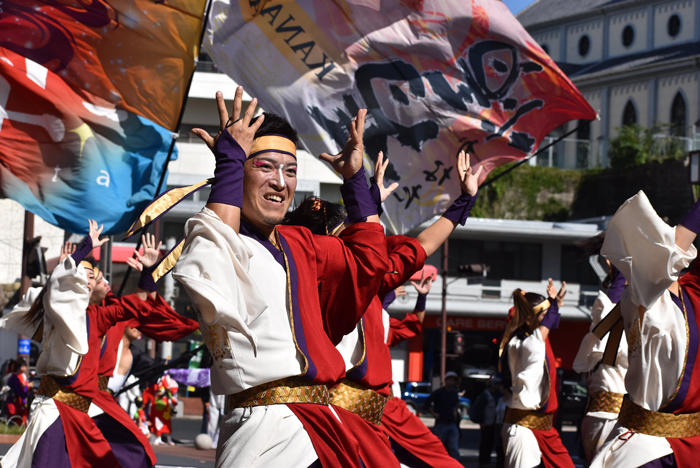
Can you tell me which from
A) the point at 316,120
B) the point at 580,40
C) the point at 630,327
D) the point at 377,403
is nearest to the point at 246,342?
the point at 377,403

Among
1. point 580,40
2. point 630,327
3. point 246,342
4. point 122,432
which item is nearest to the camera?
point 246,342

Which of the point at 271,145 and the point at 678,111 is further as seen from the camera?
the point at 678,111

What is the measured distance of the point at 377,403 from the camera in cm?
516

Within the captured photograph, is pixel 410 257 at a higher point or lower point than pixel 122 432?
higher

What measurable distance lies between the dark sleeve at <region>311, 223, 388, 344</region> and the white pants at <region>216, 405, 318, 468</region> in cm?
47

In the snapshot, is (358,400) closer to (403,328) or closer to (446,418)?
(403,328)

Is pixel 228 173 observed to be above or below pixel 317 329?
above

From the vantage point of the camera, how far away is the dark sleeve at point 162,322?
23.8 feet

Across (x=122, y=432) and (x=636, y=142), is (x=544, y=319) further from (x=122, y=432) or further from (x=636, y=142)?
(x=636, y=142)

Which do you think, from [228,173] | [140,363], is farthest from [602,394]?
[140,363]

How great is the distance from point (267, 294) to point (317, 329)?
0.25 metres

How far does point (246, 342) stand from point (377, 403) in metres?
2.01

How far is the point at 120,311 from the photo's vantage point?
7.18m

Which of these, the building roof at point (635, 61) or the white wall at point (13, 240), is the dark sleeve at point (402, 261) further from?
the building roof at point (635, 61)
